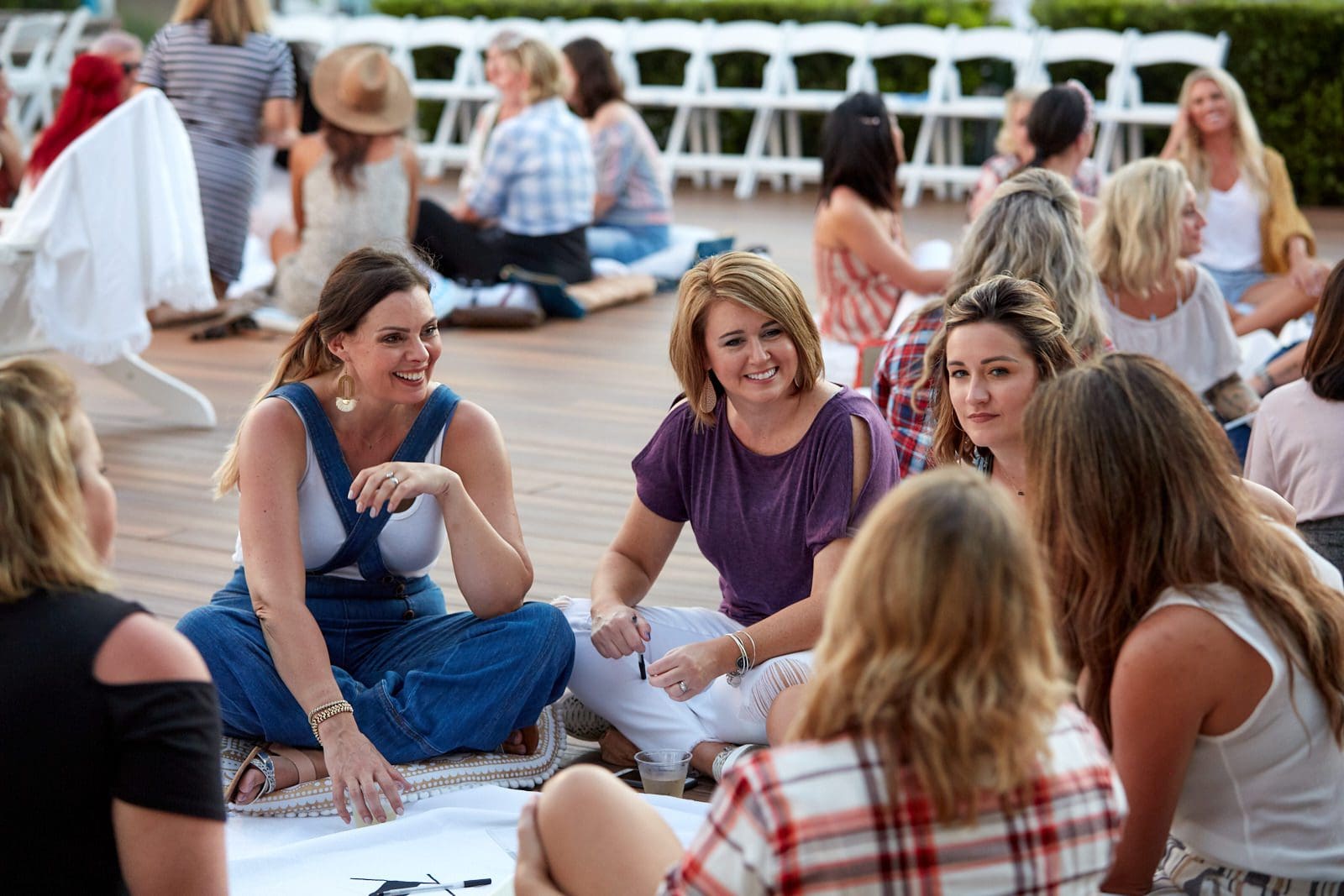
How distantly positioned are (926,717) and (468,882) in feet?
4.18

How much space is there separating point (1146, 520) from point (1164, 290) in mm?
2744

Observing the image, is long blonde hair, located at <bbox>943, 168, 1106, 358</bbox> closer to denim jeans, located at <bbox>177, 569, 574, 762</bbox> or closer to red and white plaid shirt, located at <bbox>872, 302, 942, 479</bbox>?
red and white plaid shirt, located at <bbox>872, 302, 942, 479</bbox>

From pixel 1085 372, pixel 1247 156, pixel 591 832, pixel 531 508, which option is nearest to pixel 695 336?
pixel 1085 372

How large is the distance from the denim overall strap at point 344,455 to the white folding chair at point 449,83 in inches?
381

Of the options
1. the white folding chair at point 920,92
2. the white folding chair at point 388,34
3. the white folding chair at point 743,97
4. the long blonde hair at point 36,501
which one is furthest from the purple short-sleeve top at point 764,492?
the white folding chair at point 388,34

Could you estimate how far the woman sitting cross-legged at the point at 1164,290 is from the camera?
4.34 meters

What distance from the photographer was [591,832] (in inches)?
70.0

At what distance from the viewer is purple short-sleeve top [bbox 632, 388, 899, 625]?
9.16ft

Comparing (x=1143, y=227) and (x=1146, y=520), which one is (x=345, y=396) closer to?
(x=1146, y=520)

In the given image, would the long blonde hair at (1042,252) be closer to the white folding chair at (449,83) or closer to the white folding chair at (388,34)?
the white folding chair at (449,83)

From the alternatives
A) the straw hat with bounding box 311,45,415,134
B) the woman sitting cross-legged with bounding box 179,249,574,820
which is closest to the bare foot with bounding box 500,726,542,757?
the woman sitting cross-legged with bounding box 179,249,574,820

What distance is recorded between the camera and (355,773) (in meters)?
2.63

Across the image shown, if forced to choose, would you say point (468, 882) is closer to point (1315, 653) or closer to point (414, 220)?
point (1315, 653)

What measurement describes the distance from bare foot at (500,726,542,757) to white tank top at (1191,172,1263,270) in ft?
12.2
